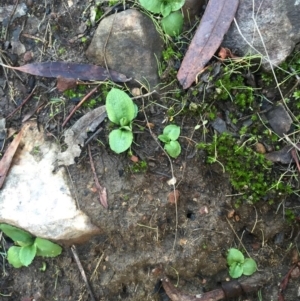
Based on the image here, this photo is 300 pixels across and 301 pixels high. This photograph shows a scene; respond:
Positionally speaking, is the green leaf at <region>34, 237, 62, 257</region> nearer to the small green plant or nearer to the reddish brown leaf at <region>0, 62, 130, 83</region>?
the small green plant

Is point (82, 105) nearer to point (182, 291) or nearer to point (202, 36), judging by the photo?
point (202, 36)

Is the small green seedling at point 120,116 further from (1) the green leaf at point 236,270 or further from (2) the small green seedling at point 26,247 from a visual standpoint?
(1) the green leaf at point 236,270

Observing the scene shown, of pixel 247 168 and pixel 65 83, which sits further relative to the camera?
pixel 65 83

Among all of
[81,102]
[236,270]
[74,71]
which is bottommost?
[236,270]

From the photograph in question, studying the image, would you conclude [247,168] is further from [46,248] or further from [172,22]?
[46,248]

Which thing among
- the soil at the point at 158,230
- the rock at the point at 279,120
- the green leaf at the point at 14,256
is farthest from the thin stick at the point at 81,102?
the rock at the point at 279,120

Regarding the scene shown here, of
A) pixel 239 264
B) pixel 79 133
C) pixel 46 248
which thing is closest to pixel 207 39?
pixel 79 133
